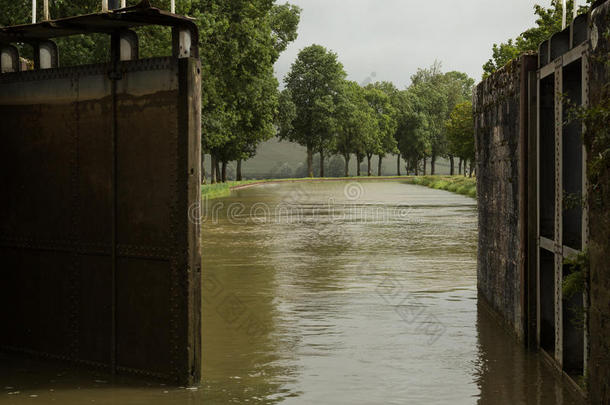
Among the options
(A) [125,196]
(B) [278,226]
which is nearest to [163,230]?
(A) [125,196]

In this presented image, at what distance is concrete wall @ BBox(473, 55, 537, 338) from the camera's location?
998cm

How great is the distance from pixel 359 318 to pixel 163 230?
14.0 feet

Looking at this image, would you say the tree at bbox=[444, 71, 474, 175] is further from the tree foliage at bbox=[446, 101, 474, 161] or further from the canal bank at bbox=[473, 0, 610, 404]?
the canal bank at bbox=[473, 0, 610, 404]

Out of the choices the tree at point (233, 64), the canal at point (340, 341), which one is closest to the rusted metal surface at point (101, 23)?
the canal at point (340, 341)

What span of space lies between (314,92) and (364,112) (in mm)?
14396

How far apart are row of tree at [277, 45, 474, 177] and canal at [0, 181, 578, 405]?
57.4 meters

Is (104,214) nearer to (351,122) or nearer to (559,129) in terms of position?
(559,129)

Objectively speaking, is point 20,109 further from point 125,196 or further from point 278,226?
point 278,226

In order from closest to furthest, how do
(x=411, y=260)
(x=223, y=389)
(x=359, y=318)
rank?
(x=223, y=389) → (x=359, y=318) → (x=411, y=260)

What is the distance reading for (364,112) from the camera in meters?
117

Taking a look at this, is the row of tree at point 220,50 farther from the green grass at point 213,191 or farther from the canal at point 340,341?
the canal at point 340,341

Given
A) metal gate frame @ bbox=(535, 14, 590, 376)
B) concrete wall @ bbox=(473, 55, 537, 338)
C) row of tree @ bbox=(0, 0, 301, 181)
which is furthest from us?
row of tree @ bbox=(0, 0, 301, 181)

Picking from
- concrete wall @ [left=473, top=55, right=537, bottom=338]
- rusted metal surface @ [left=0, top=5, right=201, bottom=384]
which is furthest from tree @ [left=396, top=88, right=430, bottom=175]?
rusted metal surface @ [left=0, top=5, right=201, bottom=384]

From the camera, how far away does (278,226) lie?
28156 millimetres
